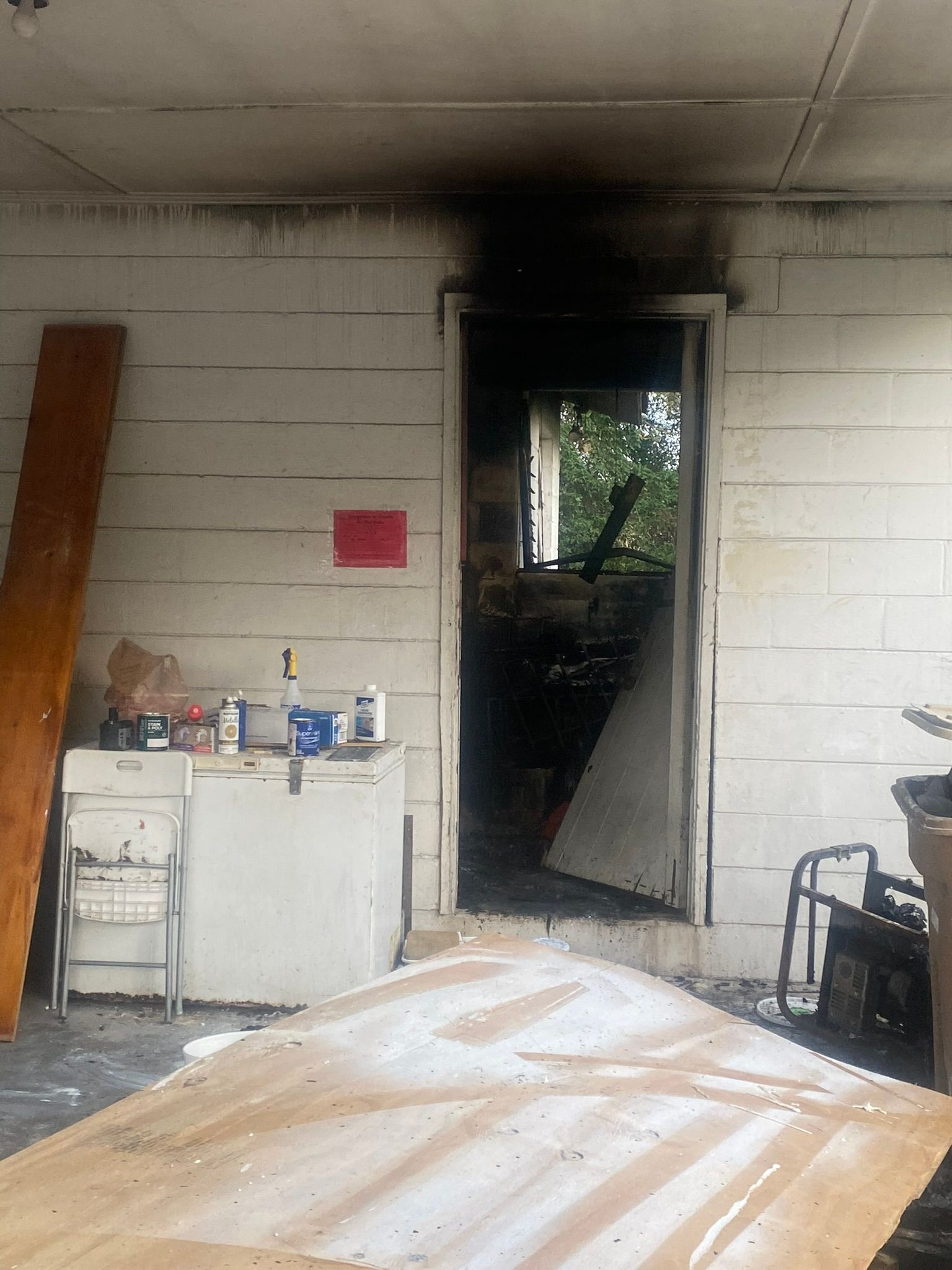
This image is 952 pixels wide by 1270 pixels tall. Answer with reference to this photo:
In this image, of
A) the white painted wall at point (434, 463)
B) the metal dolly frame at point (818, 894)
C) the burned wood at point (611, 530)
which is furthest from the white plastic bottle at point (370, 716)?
the burned wood at point (611, 530)

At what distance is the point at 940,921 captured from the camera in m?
2.54

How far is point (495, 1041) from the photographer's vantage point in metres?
1.71

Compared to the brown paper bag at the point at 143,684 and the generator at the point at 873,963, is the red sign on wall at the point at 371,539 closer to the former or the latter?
the brown paper bag at the point at 143,684

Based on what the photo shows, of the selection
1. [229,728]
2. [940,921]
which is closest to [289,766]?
[229,728]

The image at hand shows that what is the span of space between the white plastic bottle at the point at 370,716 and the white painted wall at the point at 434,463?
16cm

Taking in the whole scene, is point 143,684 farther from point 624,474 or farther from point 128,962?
point 624,474

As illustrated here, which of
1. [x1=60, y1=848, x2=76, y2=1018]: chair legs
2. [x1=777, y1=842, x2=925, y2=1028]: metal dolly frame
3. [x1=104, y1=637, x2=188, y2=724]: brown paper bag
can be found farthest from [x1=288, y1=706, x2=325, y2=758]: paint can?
[x1=777, y1=842, x2=925, y2=1028]: metal dolly frame

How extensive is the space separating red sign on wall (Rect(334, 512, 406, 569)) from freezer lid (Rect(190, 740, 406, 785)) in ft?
2.57

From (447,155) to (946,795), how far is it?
8.44 ft

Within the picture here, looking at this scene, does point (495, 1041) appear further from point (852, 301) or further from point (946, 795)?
point (852, 301)

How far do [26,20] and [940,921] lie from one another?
10.7ft

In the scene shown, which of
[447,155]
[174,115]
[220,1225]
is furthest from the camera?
[447,155]

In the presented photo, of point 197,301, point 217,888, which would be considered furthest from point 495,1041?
point 197,301

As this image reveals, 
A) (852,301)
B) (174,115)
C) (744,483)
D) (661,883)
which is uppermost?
(174,115)
